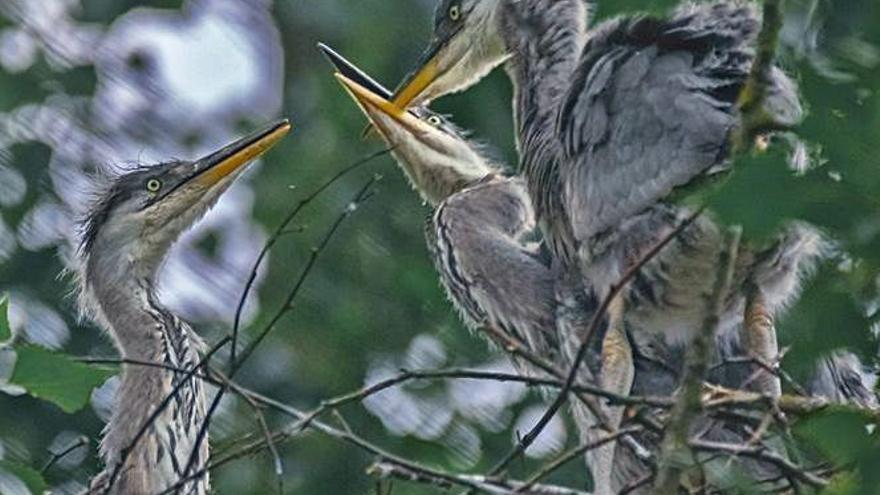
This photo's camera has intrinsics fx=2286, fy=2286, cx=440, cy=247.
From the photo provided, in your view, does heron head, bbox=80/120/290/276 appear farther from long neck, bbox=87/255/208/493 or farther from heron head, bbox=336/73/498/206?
heron head, bbox=336/73/498/206

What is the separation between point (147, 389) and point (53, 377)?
1775 millimetres

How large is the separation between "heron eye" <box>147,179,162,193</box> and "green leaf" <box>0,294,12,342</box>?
2307 millimetres

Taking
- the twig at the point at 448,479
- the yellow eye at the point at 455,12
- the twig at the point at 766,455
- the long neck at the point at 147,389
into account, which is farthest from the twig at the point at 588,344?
the yellow eye at the point at 455,12

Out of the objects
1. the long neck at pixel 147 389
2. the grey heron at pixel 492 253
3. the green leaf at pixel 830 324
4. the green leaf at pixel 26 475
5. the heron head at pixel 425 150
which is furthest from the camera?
the heron head at pixel 425 150

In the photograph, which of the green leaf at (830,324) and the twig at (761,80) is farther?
the green leaf at (830,324)

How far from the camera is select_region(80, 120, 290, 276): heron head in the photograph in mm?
5527

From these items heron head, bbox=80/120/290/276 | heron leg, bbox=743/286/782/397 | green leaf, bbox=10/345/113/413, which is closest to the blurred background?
heron head, bbox=80/120/290/276

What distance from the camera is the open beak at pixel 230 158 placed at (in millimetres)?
5375

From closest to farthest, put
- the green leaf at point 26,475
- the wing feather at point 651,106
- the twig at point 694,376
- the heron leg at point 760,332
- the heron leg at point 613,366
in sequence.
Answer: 1. the twig at point 694,376
2. the green leaf at point 26,475
3. the wing feather at point 651,106
4. the heron leg at point 760,332
5. the heron leg at point 613,366

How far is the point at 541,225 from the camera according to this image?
186 inches

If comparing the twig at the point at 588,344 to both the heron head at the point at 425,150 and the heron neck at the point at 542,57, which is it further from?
the heron head at the point at 425,150

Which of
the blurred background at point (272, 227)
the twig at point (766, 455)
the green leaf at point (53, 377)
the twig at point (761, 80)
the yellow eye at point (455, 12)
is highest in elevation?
the twig at point (761, 80)

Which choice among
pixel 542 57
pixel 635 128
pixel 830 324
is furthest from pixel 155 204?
pixel 830 324

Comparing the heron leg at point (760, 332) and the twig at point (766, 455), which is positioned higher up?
the twig at point (766, 455)
